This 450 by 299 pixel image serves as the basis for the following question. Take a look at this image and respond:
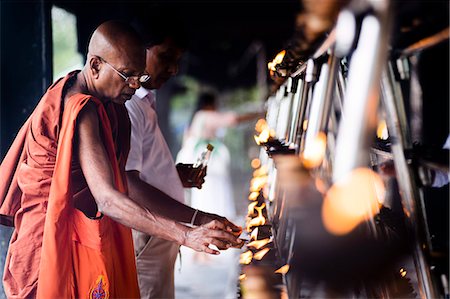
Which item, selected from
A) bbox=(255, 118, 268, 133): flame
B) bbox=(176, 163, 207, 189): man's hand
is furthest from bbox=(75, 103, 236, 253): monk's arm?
bbox=(176, 163, 207, 189): man's hand

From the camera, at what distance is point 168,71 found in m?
3.99

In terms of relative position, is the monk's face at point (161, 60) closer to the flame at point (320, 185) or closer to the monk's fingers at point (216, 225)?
the monk's fingers at point (216, 225)

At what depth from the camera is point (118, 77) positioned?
3162 mm

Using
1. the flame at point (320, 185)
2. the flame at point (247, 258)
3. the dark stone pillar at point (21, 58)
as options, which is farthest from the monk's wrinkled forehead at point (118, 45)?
the dark stone pillar at point (21, 58)

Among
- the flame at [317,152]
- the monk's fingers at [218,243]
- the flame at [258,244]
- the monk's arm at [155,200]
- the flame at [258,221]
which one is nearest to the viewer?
the flame at [317,152]

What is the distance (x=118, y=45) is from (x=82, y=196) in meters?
0.78

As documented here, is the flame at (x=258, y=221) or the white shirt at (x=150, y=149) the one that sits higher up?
the white shirt at (x=150, y=149)

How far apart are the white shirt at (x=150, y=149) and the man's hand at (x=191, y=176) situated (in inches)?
11.2

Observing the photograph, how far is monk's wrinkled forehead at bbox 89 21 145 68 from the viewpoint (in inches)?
124

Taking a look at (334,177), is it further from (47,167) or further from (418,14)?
(47,167)

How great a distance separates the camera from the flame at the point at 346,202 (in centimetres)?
218

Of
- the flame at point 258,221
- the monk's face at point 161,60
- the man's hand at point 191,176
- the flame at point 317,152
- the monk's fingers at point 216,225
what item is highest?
the monk's face at point 161,60

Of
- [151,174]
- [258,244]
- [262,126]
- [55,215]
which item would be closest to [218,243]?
[258,244]

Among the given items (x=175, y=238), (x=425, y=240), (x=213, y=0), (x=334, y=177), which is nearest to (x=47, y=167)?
(x=175, y=238)
